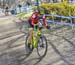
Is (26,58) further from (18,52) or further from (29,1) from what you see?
(29,1)

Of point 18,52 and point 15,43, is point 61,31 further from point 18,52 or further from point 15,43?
point 18,52

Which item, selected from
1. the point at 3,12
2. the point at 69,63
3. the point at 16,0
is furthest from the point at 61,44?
the point at 16,0

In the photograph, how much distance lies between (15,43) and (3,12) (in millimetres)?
18659

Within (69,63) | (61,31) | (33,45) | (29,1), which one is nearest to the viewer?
(69,63)

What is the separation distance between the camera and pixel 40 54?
30.5ft

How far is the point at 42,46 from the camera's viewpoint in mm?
9062

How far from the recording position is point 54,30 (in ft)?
48.7

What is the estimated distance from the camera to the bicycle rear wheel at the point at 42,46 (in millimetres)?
9000

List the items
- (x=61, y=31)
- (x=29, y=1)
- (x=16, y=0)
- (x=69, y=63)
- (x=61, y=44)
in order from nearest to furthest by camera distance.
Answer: (x=69, y=63), (x=61, y=44), (x=61, y=31), (x=29, y=1), (x=16, y=0)

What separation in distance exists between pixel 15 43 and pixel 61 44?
216cm

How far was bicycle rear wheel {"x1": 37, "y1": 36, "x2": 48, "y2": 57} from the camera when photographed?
9000mm

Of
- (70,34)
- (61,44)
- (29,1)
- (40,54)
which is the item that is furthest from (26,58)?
(29,1)

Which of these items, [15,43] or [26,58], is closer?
[26,58]

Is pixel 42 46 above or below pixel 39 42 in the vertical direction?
below
